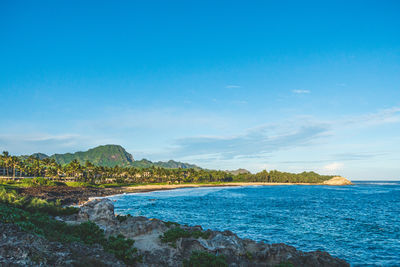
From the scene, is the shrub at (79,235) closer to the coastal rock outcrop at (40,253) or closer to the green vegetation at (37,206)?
the coastal rock outcrop at (40,253)

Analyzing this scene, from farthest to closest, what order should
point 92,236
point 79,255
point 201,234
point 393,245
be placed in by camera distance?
point 393,245, point 201,234, point 92,236, point 79,255

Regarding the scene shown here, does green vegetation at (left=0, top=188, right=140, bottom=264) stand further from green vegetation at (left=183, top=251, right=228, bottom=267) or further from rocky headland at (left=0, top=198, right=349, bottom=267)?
green vegetation at (left=183, top=251, right=228, bottom=267)

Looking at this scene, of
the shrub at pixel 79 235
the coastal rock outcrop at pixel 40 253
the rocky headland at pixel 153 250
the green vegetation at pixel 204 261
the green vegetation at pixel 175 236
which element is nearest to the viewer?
the coastal rock outcrop at pixel 40 253

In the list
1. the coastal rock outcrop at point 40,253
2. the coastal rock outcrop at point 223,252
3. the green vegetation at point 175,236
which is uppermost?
the coastal rock outcrop at point 40,253

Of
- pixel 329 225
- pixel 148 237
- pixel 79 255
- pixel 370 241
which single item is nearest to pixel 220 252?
pixel 148 237

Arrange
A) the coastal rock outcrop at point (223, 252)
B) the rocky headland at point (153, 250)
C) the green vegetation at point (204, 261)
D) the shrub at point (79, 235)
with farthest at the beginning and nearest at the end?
the coastal rock outcrop at point (223, 252) < the shrub at point (79, 235) < the green vegetation at point (204, 261) < the rocky headland at point (153, 250)

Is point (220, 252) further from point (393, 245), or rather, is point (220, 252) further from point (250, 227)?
point (393, 245)

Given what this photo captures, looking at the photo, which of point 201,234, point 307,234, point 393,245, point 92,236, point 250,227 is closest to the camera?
point 92,236

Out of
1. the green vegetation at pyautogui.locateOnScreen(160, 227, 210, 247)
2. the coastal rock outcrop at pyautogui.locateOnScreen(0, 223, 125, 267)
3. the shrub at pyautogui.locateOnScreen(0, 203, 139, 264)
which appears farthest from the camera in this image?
the green vegetation at pyautogui.locateOnScreen(160, 227, 210, 247)

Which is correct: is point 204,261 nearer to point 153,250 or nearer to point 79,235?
point 153,250

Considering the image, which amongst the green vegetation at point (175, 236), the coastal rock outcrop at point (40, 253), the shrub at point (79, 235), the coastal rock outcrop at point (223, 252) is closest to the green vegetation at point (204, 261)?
the coastal rock outcrop at point (223, 252)

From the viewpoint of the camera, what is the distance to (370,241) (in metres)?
35.5

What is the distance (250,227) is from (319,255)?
21.4 m

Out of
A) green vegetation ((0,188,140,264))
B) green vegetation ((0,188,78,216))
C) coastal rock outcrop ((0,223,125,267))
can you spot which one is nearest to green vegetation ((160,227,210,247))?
green vegetation ((0,188,140,264))
